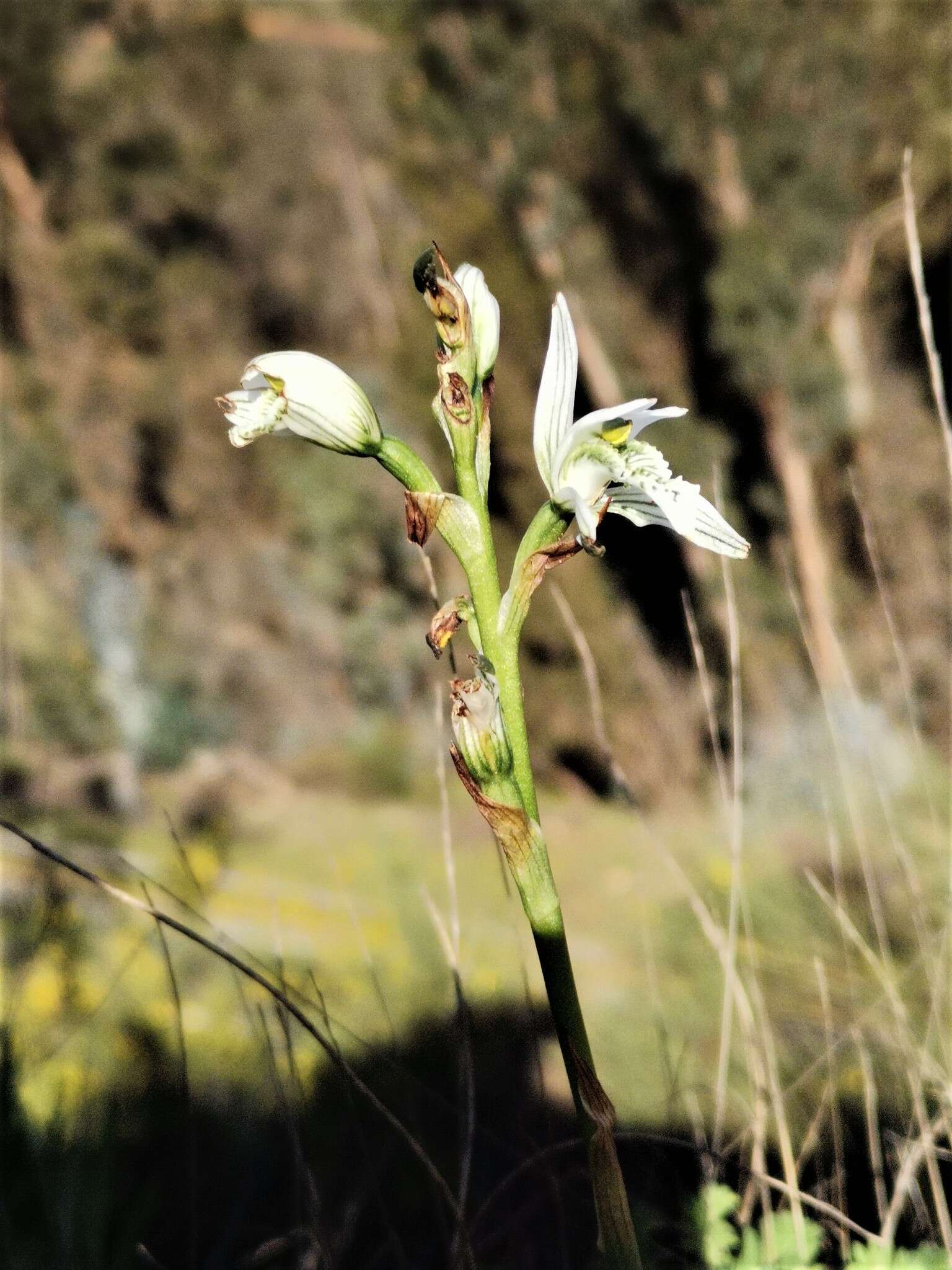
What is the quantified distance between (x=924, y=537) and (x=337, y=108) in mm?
6520

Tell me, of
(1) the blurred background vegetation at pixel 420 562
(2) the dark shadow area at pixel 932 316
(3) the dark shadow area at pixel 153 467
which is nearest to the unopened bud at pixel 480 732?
(1) the blurred background vegetation at pixel 420 562

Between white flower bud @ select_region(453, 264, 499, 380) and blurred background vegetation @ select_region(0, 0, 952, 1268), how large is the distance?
46 centimetres

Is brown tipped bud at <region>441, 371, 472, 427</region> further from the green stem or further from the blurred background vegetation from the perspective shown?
the blurred background vegetation

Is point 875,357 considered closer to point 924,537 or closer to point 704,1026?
point 924,537

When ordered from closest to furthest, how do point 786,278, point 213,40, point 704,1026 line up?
point 704,1026
point 786,278
point 213,40

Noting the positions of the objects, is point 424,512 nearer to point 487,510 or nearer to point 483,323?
point 487,510

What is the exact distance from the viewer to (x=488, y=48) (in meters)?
4.86

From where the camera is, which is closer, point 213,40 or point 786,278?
point 786,278

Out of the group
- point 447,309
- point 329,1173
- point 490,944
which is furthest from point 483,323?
point 490,944

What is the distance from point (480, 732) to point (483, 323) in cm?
33

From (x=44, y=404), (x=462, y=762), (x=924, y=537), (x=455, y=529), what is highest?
(x=44, y=404)

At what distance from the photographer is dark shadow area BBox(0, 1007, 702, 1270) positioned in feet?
4.08

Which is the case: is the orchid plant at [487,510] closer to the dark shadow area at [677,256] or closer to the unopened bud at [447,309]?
the unopened bud at [447,309]

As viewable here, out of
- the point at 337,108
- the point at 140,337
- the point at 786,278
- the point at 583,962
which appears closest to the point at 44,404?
the point at 140,337
